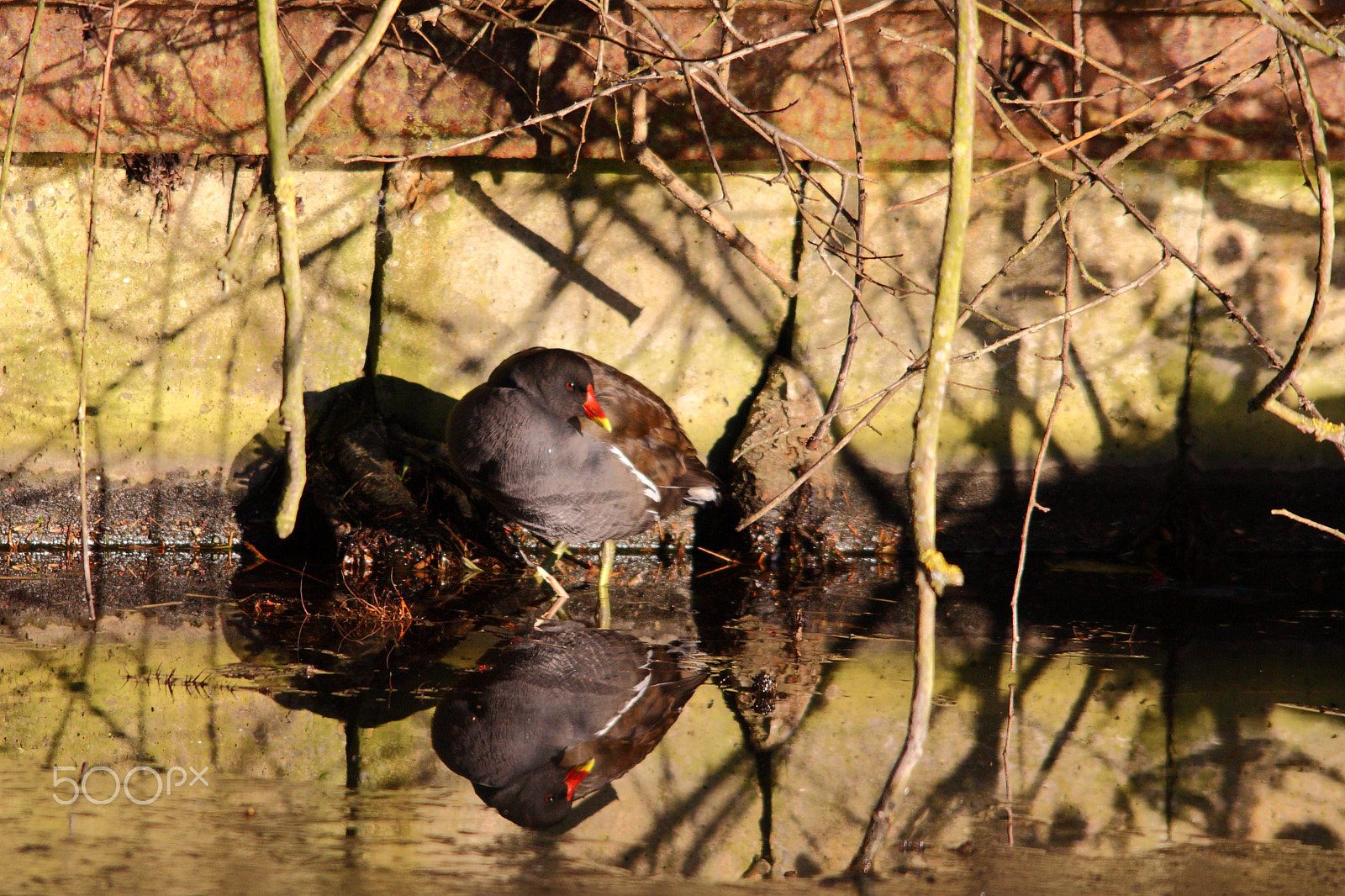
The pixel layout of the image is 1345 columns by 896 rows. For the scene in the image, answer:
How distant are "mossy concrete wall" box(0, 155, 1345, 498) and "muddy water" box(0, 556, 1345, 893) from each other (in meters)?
0.73

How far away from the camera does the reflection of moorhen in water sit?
2.32m

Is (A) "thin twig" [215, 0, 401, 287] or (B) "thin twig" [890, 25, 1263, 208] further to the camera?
(B) "thin twig" [890, 25, 1263, 208]

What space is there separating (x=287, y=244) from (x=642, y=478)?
7.11ft

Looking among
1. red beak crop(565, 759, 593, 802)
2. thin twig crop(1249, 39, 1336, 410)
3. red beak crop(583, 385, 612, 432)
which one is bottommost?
red beak crop(565, 759, 593, 802)

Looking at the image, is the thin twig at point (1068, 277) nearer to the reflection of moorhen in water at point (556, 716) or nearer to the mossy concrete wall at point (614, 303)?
the mossy concrete wall at point (614, 303)

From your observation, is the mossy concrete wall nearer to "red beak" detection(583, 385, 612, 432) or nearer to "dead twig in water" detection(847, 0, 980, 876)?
"red beak" detection(583, 385, 612, 432)

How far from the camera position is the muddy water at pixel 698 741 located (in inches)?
76.5

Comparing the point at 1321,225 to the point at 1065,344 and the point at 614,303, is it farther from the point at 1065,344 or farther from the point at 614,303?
the point at 614,303

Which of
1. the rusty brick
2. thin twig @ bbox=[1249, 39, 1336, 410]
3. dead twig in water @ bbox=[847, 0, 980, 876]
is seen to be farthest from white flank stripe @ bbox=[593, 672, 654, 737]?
the rusty brick

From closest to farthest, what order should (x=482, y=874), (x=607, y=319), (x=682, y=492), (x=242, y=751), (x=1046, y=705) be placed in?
(x=482, y=874) → (x=242, y=751) → (x=1046, y=705) → (x=682, y=492) → (x=607, y=319)

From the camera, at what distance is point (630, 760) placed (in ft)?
8.02

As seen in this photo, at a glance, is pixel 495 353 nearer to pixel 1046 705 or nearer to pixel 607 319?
pixel 607 319

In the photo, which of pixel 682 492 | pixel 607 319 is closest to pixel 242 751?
pixel 682 492

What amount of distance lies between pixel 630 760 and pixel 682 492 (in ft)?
5.60
